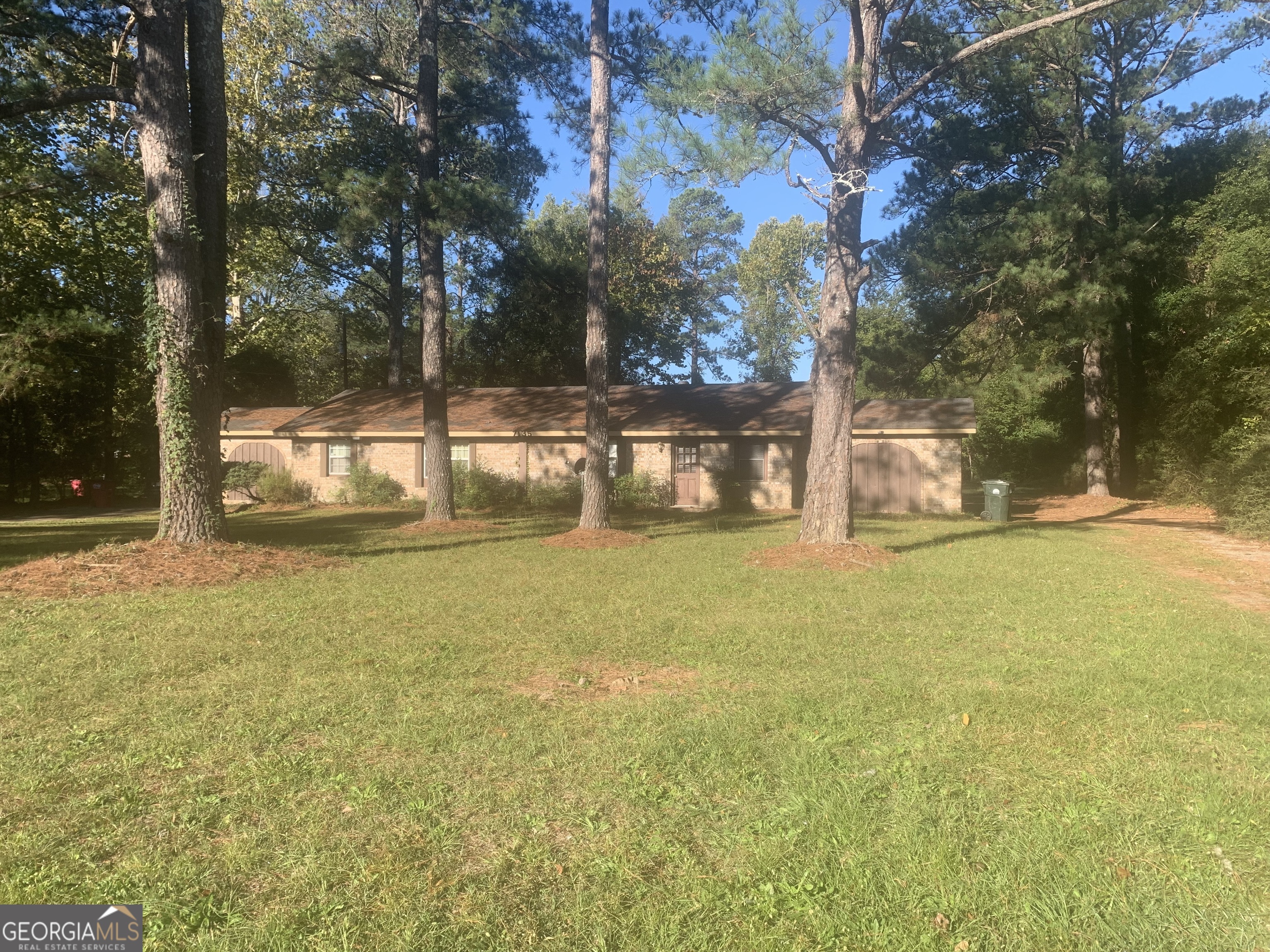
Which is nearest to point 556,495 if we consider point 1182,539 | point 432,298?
point 432,298

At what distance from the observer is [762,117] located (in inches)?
480

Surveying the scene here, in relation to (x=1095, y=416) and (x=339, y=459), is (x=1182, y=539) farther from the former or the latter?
(x=339, y=459)

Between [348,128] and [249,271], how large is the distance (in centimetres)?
975

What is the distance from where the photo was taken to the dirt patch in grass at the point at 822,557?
12039 millimetres

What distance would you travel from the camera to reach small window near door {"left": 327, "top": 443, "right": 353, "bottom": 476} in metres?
25.7

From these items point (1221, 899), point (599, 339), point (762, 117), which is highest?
point (762, 117)

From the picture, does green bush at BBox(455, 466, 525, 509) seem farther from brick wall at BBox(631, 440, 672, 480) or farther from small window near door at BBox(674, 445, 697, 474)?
small window near door at BBox(674, 445, 697, 474)

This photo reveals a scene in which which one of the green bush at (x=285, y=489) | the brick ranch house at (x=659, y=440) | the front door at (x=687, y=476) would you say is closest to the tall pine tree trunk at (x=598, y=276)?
the brick ranch house at (x=659, y=440)

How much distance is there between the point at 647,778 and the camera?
4.32 m

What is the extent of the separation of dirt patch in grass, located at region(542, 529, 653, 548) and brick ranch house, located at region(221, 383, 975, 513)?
597cm

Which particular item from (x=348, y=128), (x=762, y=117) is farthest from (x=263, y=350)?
(x=762, y=117)

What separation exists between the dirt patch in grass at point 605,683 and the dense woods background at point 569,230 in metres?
7.51

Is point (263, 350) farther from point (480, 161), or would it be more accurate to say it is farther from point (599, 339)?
point (599, 339)

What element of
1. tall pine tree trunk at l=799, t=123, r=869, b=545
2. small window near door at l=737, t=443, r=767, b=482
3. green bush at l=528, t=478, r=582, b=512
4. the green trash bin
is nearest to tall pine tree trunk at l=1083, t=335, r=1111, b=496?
the green trash bin
